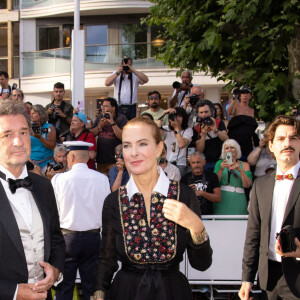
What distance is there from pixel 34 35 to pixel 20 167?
66.6ft

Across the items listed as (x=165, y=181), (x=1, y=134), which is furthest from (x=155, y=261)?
(x=1, y=134)

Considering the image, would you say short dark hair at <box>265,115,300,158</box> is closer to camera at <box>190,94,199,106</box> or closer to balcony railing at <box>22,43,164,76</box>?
camera at <box>190,94,199,106</box>

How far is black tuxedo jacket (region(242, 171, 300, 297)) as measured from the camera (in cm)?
313

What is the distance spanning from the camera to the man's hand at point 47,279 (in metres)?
2.70

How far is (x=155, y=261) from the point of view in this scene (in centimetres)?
273

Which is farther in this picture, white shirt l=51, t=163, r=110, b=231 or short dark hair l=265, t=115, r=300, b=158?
white shirt l=51, t=163, r=110, b=231

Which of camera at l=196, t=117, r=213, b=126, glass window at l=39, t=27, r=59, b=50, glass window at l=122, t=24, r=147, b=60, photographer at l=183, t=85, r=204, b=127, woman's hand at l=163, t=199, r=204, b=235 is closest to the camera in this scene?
woman's hand at l=163, t=199, r=204, b=235

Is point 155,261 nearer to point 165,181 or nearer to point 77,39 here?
point 165,181

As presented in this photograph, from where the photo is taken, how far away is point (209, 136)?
7172 millimetres

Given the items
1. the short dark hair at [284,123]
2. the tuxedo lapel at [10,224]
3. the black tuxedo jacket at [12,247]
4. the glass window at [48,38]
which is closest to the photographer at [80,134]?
the short dark hair at [284,123]

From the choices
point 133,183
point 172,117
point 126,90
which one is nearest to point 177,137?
point 172,117

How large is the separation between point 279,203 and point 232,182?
3.07 m

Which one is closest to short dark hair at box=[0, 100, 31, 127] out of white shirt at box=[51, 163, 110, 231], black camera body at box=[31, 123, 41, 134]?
white shirt at box=[51, 163, 110, 231]

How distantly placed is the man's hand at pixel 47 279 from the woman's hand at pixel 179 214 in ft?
2.67
